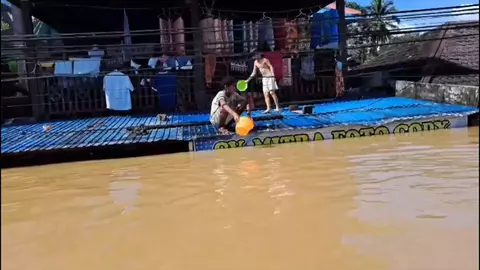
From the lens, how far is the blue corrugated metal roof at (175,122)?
7445 millimetres

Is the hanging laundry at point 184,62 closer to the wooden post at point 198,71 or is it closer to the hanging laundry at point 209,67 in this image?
the wooden post at point 198,71

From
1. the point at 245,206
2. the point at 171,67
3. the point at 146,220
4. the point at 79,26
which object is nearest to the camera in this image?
the point at 146,220

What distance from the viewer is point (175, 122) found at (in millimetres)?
9047

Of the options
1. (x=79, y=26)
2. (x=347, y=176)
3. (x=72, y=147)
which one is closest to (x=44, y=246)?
(x=347, y=176)

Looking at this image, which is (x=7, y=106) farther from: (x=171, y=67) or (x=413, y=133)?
(x=413, y=133)

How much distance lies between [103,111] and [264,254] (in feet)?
27.6

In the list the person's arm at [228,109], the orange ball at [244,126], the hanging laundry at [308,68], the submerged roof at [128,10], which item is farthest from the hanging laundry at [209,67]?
the orange ball at [244,126]

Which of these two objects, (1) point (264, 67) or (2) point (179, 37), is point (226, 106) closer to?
(1) point (264, 67)

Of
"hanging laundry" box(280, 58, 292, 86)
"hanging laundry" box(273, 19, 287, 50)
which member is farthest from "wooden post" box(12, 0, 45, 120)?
"hanging laundry" box(273, 19, 287, 50)

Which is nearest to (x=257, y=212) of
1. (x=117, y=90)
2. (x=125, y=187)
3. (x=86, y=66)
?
(x=125, y=187)

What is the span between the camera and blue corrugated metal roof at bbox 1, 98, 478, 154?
745cm

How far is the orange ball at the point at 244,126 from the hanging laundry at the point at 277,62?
12.7 ft

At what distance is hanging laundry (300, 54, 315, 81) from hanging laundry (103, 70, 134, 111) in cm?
401

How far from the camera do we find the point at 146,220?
4250 mm
